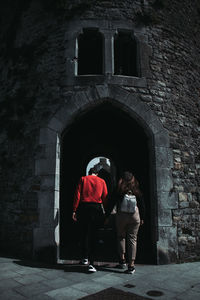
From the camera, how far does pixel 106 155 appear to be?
417 inches

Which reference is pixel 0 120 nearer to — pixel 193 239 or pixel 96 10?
pixel 96 10

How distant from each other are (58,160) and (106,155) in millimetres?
5822

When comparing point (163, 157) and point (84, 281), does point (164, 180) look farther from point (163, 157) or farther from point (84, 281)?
point (84, 281)

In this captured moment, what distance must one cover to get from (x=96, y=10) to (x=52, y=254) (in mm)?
5394

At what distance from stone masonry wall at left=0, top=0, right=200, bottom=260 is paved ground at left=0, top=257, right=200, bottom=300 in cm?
84

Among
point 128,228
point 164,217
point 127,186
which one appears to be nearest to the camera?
point 128,228

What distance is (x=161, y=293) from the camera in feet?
9.45

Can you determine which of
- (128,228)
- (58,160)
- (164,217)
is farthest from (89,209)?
(164,217)

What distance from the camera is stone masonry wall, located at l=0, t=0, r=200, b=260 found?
16.3 feet

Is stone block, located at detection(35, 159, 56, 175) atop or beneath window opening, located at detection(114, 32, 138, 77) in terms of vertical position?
beneath

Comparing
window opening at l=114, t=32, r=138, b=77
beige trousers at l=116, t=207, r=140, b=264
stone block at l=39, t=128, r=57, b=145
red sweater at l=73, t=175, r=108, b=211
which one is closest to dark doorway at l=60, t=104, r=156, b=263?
stone block at l=39, t=128, r=57, b=145

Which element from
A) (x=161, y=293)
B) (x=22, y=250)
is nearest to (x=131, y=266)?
(x=161, y=293)

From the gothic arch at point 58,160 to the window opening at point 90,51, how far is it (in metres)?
1.32

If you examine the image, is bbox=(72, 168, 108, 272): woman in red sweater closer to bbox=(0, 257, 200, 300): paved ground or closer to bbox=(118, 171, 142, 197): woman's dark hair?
bbox=(118, 171, 142, 197): woman's dark hair
